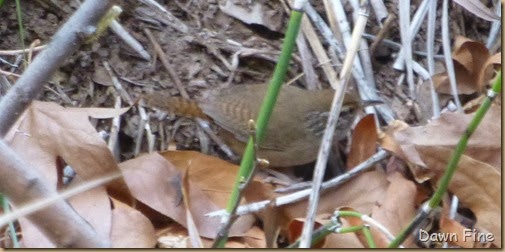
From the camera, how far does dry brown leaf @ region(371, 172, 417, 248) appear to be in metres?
2.57

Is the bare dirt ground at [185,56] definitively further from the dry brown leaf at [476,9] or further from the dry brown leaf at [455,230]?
the dry brown leaf at [455,230]

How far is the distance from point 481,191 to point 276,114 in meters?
1.17

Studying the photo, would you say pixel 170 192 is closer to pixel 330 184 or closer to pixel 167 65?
pixel 330 184

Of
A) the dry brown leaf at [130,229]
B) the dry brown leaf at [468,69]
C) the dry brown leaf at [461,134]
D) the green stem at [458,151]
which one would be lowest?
the dry brown leaf at [130,229]

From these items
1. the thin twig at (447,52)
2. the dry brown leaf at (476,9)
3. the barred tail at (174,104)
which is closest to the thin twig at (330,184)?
the thin twig at (447,52)

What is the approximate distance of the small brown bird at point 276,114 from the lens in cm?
323

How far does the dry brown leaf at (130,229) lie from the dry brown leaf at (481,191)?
38.7 inches

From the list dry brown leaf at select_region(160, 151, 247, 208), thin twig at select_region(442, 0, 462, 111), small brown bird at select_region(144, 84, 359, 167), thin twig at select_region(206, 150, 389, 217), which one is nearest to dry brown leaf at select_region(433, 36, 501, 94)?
thin twig at select_region(442, 0, 462, 111)

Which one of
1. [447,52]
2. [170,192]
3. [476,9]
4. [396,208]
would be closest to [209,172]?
[170,192]

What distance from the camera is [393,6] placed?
339 cm

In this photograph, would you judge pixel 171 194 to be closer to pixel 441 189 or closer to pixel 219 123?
pixel 219 123

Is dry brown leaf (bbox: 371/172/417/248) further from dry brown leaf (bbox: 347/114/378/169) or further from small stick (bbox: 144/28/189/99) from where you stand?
small stick (bbox: 144/28/189/99)

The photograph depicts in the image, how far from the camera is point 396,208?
2664mm

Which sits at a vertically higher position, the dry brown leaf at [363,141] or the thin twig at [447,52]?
the thin twig at [447,52]
